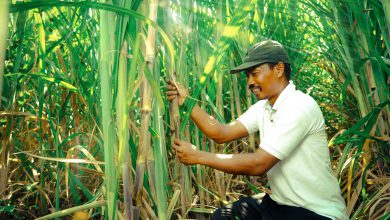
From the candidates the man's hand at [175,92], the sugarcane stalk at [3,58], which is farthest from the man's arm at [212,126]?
the sugarcane stalk at [3,58]

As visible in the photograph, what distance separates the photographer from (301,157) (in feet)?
4.78

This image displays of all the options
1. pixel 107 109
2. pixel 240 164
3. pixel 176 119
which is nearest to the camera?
pixel 107 109

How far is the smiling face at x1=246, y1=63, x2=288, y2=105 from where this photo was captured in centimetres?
153

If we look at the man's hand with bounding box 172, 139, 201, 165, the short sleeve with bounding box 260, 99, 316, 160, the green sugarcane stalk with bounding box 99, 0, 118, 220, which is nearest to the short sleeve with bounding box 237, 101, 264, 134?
the short sleeve with bounding box 260, 99, 316, 160

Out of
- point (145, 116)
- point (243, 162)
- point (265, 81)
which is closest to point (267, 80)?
point (265, 81)

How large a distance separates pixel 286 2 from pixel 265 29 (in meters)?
0.15

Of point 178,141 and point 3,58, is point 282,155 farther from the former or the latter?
point 3,58

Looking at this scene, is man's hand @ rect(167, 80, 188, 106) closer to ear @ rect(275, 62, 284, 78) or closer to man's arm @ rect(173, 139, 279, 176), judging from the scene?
man's arm @ rect(173, 139, 279, 176)

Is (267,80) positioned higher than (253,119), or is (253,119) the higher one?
(267,80)

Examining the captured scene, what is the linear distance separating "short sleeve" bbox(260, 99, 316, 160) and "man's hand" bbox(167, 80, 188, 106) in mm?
306

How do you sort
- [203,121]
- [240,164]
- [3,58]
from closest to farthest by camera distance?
[3,58] → [240,164] → [203,121]

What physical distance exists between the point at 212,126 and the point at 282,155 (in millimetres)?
262

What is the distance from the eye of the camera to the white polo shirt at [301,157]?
1389 millimetres

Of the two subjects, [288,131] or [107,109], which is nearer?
[107,109]
